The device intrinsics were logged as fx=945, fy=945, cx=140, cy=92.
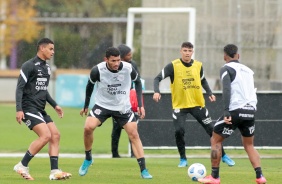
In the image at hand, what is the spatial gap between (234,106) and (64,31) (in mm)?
43667

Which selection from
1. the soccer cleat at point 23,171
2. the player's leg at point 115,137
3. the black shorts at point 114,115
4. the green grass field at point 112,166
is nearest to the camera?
the soccer cleat at point 23,171

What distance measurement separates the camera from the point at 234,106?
43.5 feet

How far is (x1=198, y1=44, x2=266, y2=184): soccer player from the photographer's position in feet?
43.4

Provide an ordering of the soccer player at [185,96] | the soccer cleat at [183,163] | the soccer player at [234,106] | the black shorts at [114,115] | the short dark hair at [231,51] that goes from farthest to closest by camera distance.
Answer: the soccer player at [185,96], the soccer cleat at [183,163], the black shorts at [114,115], the short dark hair at [231,51], the soccer player at [234,106]

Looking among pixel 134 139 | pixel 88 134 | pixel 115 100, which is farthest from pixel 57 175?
pixel 115 100

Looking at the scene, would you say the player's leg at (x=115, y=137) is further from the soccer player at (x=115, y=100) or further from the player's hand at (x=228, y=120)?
the player's hand at (x=228, y=120)

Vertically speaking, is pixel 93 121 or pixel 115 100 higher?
pixel 115 100

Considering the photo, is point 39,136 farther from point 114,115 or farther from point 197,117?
point 197,117

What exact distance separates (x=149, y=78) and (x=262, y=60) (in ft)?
9.34

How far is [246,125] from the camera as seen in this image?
526 inches

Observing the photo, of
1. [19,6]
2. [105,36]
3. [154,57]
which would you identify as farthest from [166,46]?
[105,36]

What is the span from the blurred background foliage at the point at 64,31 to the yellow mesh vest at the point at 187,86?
3394 centimetres

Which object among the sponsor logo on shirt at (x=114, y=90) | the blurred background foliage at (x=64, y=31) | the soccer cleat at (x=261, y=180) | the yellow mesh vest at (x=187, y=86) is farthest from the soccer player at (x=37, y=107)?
the blurred background foliage at (x=64, y=31)

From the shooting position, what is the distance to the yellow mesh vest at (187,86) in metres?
17.1
